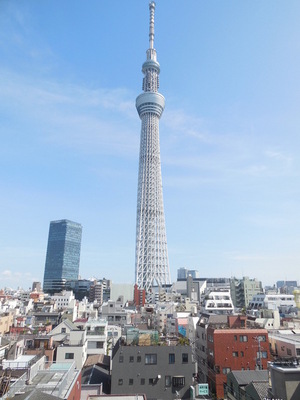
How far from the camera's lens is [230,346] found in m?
28.8

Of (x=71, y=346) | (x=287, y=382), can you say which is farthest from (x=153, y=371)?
(x=287, y=382)

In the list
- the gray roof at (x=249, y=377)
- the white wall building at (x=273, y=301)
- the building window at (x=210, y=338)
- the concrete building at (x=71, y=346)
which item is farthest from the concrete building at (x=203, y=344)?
the white wall building at (x=273, y=301)

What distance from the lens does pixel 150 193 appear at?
468 ft

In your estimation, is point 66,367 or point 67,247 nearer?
point 66,367

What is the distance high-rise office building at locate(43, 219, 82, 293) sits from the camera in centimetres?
17575

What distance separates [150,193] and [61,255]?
73963 mm

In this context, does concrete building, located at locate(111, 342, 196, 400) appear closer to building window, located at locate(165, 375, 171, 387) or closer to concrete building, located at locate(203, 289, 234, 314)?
building window, located at locate(165, 375, 171, 387)

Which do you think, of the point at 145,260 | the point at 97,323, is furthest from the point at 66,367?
the point at 145,260

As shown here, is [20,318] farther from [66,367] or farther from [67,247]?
[67,247]

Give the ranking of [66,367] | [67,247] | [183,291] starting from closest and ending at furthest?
[66,367] < [183,291] < [67,247]

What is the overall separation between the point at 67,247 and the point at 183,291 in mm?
87668

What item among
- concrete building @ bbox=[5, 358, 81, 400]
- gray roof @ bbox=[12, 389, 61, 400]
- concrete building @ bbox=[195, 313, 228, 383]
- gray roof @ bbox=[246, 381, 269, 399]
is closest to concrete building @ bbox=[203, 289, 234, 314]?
concrete building @ bbox=[195, 313, 228, 383]

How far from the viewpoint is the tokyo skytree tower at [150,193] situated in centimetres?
13525

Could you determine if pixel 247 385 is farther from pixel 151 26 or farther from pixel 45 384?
pixel 151 26
